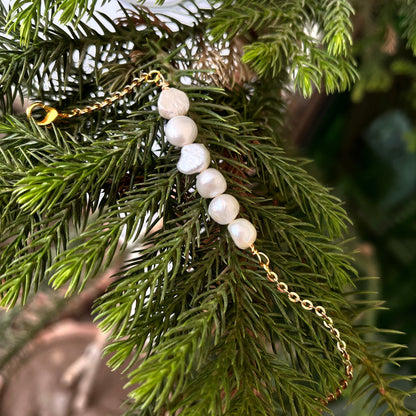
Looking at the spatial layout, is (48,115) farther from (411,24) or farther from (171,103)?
(411,24)

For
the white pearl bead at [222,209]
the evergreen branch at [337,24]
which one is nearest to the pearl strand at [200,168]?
the white pearl bead at [222,209]

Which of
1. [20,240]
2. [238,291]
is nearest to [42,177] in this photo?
[20,240]

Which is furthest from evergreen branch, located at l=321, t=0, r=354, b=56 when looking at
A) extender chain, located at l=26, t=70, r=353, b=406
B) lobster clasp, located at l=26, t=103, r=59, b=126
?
lobster clasp, located at l=26, t=103, r=59, b=126

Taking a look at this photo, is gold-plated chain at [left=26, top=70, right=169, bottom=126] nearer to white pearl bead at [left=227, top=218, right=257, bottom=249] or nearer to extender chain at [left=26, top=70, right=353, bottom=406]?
extender chain at [left=26, top=70, right=353, bottom=406]

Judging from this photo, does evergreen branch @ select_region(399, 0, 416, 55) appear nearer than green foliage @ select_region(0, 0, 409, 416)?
No

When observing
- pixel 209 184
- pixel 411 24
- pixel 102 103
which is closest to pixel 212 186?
pixel 209 184

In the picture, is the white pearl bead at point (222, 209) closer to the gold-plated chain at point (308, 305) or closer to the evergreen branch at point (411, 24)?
the gold-plated chain at point (308, 305)

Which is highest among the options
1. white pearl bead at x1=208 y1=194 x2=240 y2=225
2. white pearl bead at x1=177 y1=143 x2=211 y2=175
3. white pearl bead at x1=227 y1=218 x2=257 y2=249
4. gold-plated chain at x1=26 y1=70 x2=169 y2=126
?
gold-plated chain at x1=26 y1=70 x2=169 y2=126
